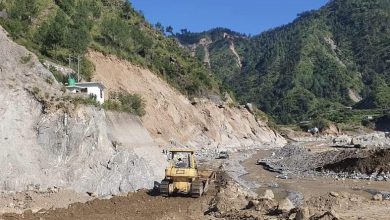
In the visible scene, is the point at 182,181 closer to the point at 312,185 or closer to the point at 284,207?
the point at 284,207

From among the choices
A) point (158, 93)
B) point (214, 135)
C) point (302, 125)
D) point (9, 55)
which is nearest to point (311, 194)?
point (9, 55)

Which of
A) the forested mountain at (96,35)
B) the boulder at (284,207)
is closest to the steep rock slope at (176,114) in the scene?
the forested mountain at (96,35)

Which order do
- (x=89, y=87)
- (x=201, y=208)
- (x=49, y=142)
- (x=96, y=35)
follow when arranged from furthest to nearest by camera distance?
1. (x=96, y=35)
2. (x=89, y=87)
3. (x=49, y=142)
4. (x=201, y=208)

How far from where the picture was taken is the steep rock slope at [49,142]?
82.5 feet

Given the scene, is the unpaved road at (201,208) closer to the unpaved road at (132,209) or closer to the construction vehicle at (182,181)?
the unpaved road at (132,209)

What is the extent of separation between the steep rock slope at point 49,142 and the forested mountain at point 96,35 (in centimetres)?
1271

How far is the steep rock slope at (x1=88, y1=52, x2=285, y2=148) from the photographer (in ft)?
221

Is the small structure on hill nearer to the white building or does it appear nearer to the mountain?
the white building

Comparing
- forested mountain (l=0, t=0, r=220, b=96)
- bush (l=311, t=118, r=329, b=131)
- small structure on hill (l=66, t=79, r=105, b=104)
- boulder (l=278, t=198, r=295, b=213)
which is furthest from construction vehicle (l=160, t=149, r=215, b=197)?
bush (l=311, t=118, r=329, b=131)

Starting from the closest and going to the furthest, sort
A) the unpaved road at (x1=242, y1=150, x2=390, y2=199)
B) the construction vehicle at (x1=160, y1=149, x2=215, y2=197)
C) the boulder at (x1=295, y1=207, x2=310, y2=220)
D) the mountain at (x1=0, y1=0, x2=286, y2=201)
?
the boulder at (x1=295, y1=207, x2=310, y2=220)
the mountain at (x1=0, y1=0, x2=286, y2=201)
the construction vehicle at (x1=160, y1=149, x2=215, y2=197)
the unpaved road at (x1=242, y1=150, x2=390, y2=199)

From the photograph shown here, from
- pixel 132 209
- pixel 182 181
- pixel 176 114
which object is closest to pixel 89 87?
pixel 182 181

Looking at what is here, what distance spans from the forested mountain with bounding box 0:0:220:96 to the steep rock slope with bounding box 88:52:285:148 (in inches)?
102

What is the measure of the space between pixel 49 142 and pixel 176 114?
167 ft

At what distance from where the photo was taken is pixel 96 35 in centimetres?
7238
